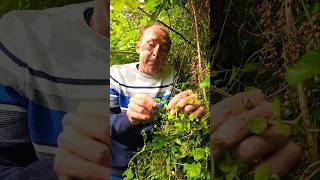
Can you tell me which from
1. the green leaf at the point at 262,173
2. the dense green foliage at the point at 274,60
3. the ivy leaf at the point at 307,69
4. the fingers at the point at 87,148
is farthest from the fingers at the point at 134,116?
the ivy leaf at the point at 307,69

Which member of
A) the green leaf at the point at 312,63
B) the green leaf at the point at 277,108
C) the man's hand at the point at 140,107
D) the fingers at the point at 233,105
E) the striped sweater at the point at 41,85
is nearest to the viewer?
the green leaf at the point at 312,63

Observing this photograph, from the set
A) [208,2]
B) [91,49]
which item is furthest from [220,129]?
[91,49]

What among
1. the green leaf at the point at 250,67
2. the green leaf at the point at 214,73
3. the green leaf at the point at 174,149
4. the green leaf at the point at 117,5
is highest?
the green leaf at the point at 117,5

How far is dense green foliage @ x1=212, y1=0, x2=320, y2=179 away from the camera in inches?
46.4

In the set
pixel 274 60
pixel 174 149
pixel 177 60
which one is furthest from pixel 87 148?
pixel 274 60

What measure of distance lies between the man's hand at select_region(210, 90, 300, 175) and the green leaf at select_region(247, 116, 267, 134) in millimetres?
15

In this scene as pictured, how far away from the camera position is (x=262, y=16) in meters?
1.27

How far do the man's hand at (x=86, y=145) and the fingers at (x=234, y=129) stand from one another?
314 mm

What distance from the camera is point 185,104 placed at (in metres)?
1.37

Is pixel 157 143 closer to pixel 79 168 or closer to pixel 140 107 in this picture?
pixel 140 107

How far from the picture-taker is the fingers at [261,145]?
1211mm

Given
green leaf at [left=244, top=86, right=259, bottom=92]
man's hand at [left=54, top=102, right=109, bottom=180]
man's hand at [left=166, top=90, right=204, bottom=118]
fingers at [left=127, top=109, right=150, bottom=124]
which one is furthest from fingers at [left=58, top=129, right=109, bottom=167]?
green leaf at [left=244, top=86, right=259, bottom=92]

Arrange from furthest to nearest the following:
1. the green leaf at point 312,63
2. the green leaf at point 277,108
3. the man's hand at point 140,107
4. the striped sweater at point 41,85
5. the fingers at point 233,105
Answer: the striped sweater at point 41,85
the man's hand at point 140,107
the fingers at point 233,105
the green leaf at point 277,108
the green leaf at point 312,63

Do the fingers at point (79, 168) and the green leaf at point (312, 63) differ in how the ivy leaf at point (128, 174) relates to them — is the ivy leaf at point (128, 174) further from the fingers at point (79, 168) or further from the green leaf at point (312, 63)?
the green leaf at point (312, 63)
